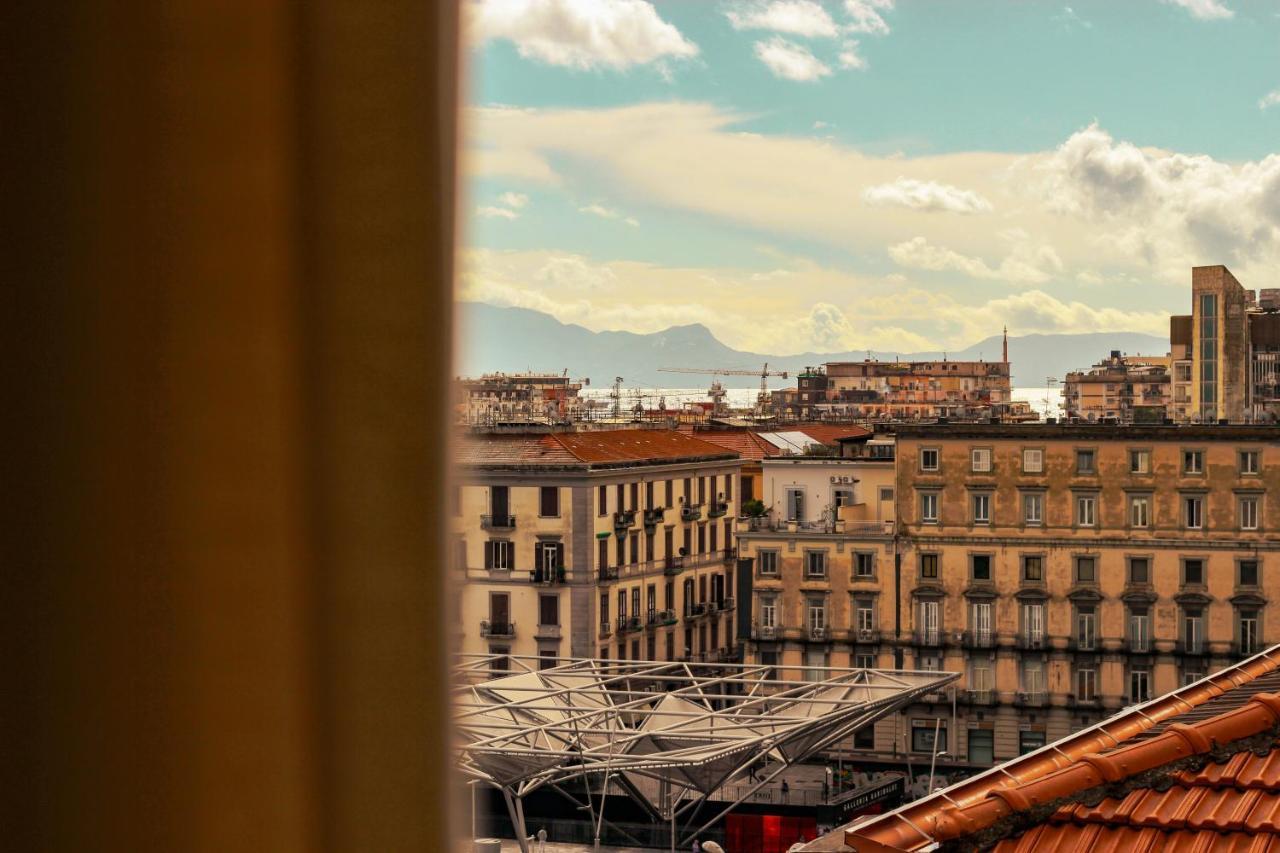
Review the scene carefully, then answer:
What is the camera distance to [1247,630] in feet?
52.3

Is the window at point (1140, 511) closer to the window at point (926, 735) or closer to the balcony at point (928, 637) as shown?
the balcony at point (928, 637)

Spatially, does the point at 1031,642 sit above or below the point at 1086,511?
below

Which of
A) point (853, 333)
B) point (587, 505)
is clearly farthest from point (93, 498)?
point (853, 333)

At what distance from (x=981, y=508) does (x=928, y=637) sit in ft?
4.70

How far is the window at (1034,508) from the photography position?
1670 cm

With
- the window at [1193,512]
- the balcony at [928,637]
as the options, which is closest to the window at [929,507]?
the balcony at [928,637]

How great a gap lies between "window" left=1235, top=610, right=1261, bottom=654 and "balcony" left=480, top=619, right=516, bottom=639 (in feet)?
24.4

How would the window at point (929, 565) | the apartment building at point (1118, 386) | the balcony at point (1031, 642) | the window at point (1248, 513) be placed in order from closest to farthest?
the window at point (1248, 513), the balcony at point (1031, 642), the window at point (929, 565), the apartment building at point (1118, 386)

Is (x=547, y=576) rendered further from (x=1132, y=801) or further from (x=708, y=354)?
(x=708, y=354)

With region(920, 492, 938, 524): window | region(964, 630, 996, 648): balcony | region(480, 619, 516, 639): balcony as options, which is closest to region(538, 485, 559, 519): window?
region(480, 619, 516, 639): balcony

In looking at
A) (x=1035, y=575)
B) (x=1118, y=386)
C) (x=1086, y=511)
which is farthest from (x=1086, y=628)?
(x=1118, y=386)

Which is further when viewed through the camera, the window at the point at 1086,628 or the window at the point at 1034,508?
the window at the point at 1034,508

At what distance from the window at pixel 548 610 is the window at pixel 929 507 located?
4.07 m

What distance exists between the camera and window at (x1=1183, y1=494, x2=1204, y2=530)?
1617cm
